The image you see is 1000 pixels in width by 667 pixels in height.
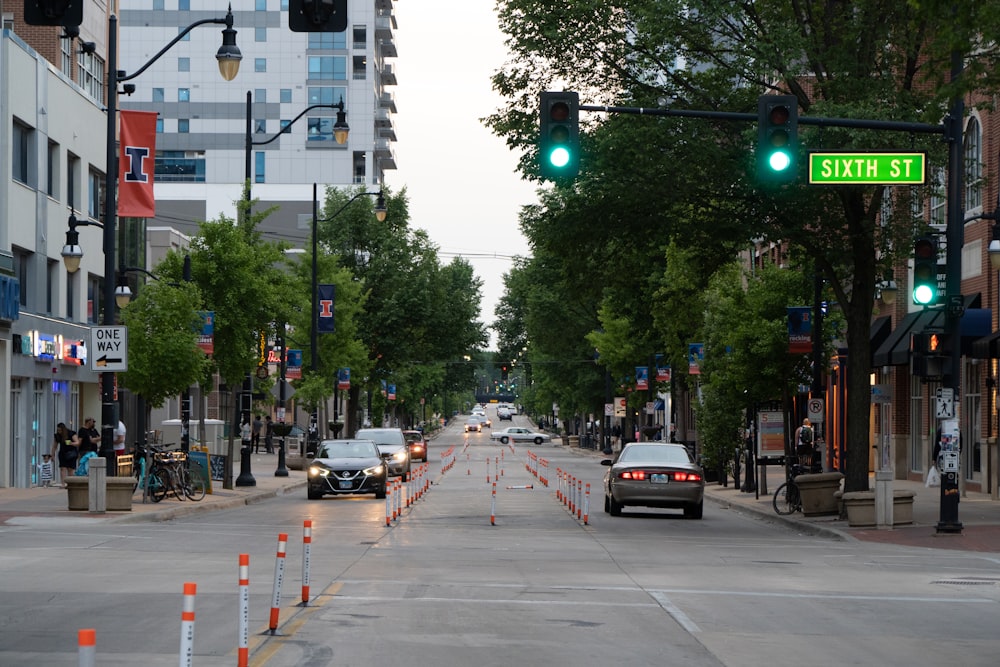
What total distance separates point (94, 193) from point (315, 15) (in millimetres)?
38989

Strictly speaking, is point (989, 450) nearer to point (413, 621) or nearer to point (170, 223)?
point (413, 621)

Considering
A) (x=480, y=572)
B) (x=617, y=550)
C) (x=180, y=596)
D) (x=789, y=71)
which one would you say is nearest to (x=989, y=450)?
(x=789, y=71)

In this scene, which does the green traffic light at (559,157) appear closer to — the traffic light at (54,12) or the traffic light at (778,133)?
the traffic light at (778,133)

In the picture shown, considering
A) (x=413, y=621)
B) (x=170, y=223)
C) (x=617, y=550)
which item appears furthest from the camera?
(x=170, y=223)

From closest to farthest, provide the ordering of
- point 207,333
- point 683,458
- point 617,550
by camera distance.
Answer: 1. point 617,550
2. point 683,458
3. point 207,333

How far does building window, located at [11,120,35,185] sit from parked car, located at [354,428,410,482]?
41.6ft

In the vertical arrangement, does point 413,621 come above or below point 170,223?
below

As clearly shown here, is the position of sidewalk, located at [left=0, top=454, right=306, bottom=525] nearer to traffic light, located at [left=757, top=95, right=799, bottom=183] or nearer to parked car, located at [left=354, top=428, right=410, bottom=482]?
parked car, located at [left=354, top=428, right=410, bottom=482]

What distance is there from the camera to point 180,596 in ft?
51.7

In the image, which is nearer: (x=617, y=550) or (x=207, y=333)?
(x=617, y=550)

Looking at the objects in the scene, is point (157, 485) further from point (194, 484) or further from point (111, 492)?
point (111, 492)

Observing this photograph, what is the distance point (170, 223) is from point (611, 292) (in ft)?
156

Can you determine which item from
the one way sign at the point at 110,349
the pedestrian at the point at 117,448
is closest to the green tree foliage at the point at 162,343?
the pedestrian at the point at 117,448

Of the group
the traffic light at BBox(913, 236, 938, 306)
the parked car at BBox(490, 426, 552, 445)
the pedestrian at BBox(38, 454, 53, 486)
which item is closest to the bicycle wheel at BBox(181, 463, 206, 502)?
the pedestrian at BBox(38, 454, 53, 486)
